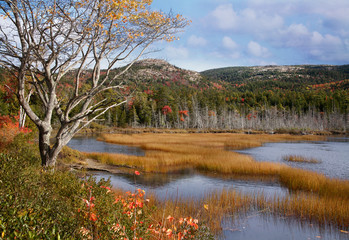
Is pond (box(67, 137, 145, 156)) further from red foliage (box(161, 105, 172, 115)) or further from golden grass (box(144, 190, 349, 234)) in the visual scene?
red foliage (box(161, 105, 172, 115))

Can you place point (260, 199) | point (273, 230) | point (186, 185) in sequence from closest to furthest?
point (273, 230), point (260, 199), point (186, 185)

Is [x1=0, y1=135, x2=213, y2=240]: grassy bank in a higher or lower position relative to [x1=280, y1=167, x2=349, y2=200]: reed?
higher

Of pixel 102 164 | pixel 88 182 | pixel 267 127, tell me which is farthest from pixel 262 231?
pixel 267 127

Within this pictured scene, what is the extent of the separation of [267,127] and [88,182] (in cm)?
8479

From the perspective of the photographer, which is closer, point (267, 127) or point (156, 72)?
point (156, 72)

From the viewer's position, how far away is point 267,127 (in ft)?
273

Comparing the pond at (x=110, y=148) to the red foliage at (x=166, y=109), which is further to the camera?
the red foliage at (x=166, y=109)

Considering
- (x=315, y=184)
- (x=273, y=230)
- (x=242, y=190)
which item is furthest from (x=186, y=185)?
(x=315, y=184)

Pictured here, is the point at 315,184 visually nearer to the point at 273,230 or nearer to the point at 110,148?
the point at 273,230

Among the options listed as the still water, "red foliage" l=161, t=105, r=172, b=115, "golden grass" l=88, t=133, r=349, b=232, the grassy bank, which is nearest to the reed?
"golden grass" l=88, t=133, r=349, b=232

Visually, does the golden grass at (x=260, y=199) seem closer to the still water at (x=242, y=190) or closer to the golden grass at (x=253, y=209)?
the golden grass at (x=253, y=209)

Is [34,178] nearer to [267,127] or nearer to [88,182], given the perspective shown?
[88,182]


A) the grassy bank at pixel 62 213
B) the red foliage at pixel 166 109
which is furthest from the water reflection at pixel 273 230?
the red foliage at pixel 166 109

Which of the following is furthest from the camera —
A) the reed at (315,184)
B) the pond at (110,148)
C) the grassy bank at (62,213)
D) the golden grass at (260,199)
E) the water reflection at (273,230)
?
the pond at (110,148)
